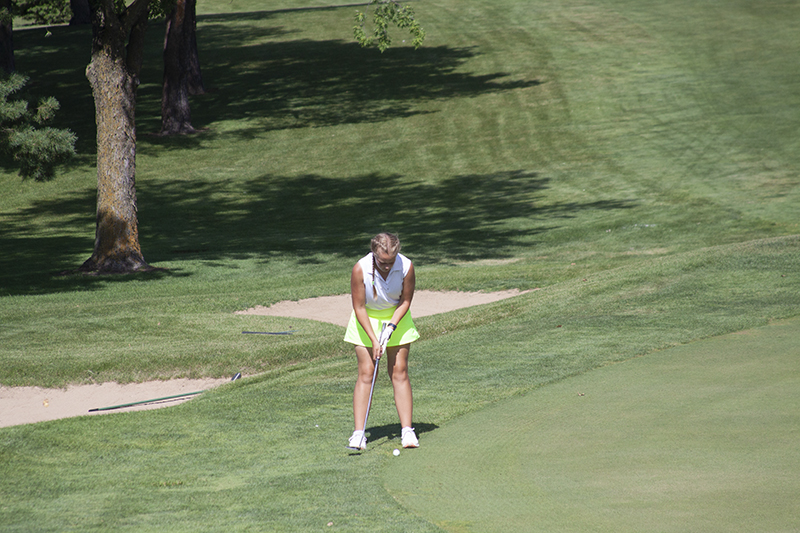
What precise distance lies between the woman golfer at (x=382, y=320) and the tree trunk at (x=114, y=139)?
14619 millimetres

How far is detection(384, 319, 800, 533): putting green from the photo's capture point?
578 centimetres

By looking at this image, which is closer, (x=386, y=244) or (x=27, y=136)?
(x=386, y=244)

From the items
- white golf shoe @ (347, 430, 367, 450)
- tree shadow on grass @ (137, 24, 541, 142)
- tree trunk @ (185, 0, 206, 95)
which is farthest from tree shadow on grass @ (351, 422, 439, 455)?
tree trunk @ (185, 0, 206, 95)

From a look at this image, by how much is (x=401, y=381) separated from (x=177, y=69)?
A: 3363 centimetres

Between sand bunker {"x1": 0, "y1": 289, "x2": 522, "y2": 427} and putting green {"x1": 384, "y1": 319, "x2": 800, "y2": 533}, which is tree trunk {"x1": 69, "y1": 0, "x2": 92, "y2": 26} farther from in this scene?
putting green {"x1": 384, "y1": 319, "x2": 800, "y2": 533}

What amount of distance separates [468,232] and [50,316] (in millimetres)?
12928

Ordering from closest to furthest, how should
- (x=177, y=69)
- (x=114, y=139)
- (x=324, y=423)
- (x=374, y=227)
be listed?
(x=324, y=423), (x=114, y=139), (x=374, y=227), (x=177, y=69)

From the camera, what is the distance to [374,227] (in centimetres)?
2678

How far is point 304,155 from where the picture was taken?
37656 mm

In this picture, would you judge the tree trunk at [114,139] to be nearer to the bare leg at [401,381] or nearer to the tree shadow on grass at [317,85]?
the bare leg at [401,381]

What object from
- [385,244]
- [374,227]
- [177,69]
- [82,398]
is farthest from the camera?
[177,69]

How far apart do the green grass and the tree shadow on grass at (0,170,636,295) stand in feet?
0.49

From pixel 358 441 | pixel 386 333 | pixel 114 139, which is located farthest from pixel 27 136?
pixel 386 333

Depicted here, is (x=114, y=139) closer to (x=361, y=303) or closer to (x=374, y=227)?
(x=374, y=227)
